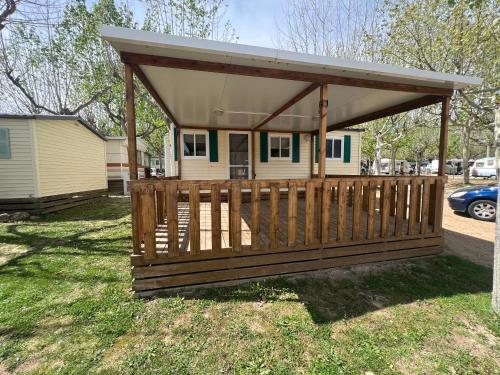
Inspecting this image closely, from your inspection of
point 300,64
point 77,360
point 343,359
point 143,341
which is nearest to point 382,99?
point 300,64

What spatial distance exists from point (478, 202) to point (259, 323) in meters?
7.05

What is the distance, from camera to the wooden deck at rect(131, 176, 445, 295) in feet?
8.60

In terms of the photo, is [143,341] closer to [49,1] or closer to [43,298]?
[43,298]

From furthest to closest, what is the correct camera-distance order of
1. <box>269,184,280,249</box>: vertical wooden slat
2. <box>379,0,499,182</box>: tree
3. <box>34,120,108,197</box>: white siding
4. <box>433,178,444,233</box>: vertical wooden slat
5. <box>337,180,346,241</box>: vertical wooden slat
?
1. <box>379,0,499,182</box>: tree
2. <box>34,120,108,197</box>: white siding
3. <box>433,178,444,233</box>: vertical wooden slat
4. <box>337,180,346,241</box>: vertical wooden slat
5. <box>269,184,280,249</box>: vertical wooden slat

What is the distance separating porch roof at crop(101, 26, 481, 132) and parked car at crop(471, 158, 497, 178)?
22692mm

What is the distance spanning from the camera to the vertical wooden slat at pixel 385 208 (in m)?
3.43

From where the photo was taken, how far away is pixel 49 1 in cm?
773

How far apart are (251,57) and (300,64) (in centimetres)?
62

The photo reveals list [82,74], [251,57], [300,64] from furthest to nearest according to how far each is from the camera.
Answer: [82,74], [300,64], [251,57]

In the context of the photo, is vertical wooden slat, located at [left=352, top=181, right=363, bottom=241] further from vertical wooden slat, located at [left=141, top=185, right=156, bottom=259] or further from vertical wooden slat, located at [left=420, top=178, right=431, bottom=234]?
vertical wooden slat, located at [left=141, top=185, right=156, bottom=259]

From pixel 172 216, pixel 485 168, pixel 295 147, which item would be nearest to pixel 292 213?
pixel 172 216

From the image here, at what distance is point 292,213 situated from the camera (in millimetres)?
3000

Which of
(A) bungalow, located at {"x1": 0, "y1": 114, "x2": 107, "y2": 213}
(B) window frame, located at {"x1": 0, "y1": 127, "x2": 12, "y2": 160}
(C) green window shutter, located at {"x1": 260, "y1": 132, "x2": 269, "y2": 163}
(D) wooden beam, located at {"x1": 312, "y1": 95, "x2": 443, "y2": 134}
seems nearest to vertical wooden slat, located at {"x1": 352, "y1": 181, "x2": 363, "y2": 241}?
(D) wooden beam, located at {"x1": 312, "y1": 95, "x2": 443, "y2": 134}

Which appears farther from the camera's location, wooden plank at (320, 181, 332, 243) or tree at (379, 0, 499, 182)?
tree at (379, 0, 499, 182)
